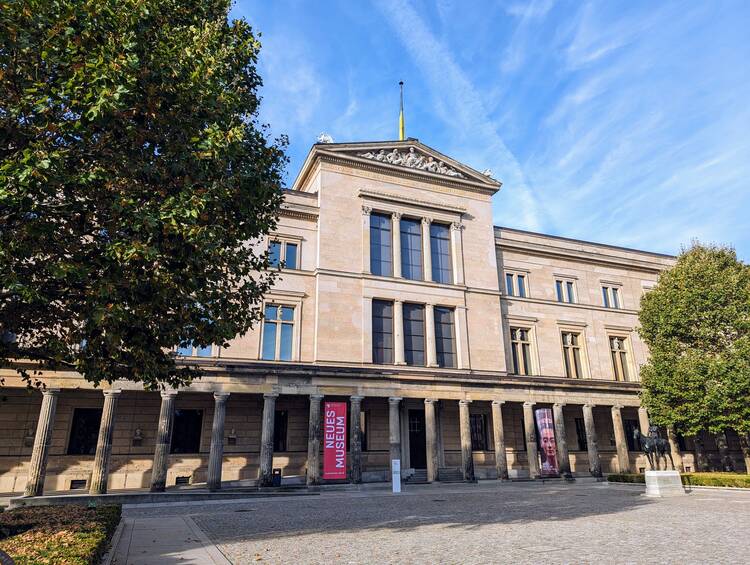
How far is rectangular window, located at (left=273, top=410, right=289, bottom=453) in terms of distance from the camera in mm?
30828

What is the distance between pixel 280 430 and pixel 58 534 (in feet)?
71.9

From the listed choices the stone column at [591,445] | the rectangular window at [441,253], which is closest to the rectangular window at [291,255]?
the rectangular window at [441,253]

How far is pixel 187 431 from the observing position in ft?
97.7

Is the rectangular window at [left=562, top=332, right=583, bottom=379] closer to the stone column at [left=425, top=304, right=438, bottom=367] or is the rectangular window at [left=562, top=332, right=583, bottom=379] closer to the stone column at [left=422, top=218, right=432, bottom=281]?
the stone column at [left=425, top=304, right=438, bottom=367]

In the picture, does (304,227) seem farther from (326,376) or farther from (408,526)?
(408,526)

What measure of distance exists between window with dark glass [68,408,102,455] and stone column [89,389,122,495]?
418 centimetres

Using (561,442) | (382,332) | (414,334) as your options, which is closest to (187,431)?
(382,332)

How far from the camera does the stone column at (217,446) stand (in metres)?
25.3

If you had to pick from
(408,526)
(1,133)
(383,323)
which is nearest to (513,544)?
(408,526)

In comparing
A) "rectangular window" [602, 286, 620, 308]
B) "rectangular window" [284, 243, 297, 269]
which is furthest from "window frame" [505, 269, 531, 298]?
"rectangular window" [284, 243, 297, 269]

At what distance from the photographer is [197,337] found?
42.2 ft

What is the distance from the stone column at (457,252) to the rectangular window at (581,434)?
15.1 metres

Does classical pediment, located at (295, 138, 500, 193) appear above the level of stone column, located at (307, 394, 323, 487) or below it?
above

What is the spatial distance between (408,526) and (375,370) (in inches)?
635
